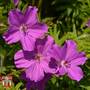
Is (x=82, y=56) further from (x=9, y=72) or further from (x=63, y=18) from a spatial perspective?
(x=63, y=18)

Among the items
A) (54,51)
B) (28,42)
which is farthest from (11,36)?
(54,51)

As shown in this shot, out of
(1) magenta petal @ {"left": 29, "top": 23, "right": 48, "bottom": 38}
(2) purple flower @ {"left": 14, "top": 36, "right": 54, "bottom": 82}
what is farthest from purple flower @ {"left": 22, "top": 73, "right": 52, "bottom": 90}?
(1) magenta petal @ {"left": 29, "top": 23, "right": 48, "bottom": 38}

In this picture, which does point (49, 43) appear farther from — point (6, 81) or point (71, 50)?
point (6, 81)

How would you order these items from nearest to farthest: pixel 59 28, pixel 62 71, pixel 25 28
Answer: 1. pixel 62 71
2. pixel 25 28
3. pixel 59 28

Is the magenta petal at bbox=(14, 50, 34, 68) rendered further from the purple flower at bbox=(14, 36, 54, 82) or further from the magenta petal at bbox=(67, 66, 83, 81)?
the magenta petal at bbox=(67, 66, 83, 81)

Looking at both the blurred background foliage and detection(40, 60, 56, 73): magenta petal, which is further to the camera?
the blurred background foliage

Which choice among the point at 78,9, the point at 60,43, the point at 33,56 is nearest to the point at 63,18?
the point at 78,9

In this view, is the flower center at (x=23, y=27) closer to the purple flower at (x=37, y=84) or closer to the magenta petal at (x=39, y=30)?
the magenta petal at (x=39, y=30)
